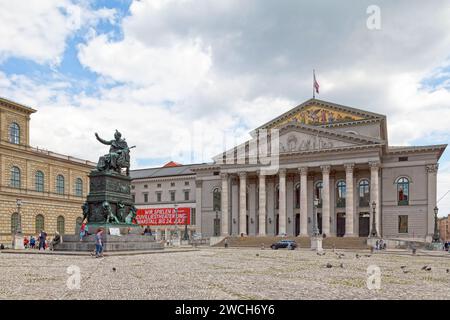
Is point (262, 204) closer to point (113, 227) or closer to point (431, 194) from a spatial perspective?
point (431, 194)

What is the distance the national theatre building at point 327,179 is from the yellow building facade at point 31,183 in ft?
73.4

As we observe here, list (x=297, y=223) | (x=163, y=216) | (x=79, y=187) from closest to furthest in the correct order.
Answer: (x=297, y=223) < (x=79, y=187) < (x=163, y=216)

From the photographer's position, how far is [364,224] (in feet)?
206

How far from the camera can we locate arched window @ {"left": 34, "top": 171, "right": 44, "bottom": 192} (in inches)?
2462

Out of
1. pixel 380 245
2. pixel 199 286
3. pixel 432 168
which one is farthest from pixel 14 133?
pixel 199 286

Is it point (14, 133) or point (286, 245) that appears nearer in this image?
point (286, 245)

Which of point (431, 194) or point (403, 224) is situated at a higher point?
point (431, 194)

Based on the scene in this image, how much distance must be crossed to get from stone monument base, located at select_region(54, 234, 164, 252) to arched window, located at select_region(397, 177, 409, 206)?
4071 centimetres

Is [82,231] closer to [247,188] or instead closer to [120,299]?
[120,299]

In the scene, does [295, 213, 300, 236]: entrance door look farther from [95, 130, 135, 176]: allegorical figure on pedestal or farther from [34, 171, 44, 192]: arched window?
[95, 130, 135, 176]: allegorical figure on pedestal

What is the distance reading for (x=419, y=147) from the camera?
5972cm

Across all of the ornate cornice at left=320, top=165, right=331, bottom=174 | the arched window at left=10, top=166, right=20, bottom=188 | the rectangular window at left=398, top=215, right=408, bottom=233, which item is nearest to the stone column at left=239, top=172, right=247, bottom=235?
the ornate cornice at left=320, top=165, right=331, bottom=174

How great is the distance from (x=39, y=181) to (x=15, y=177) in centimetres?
446
